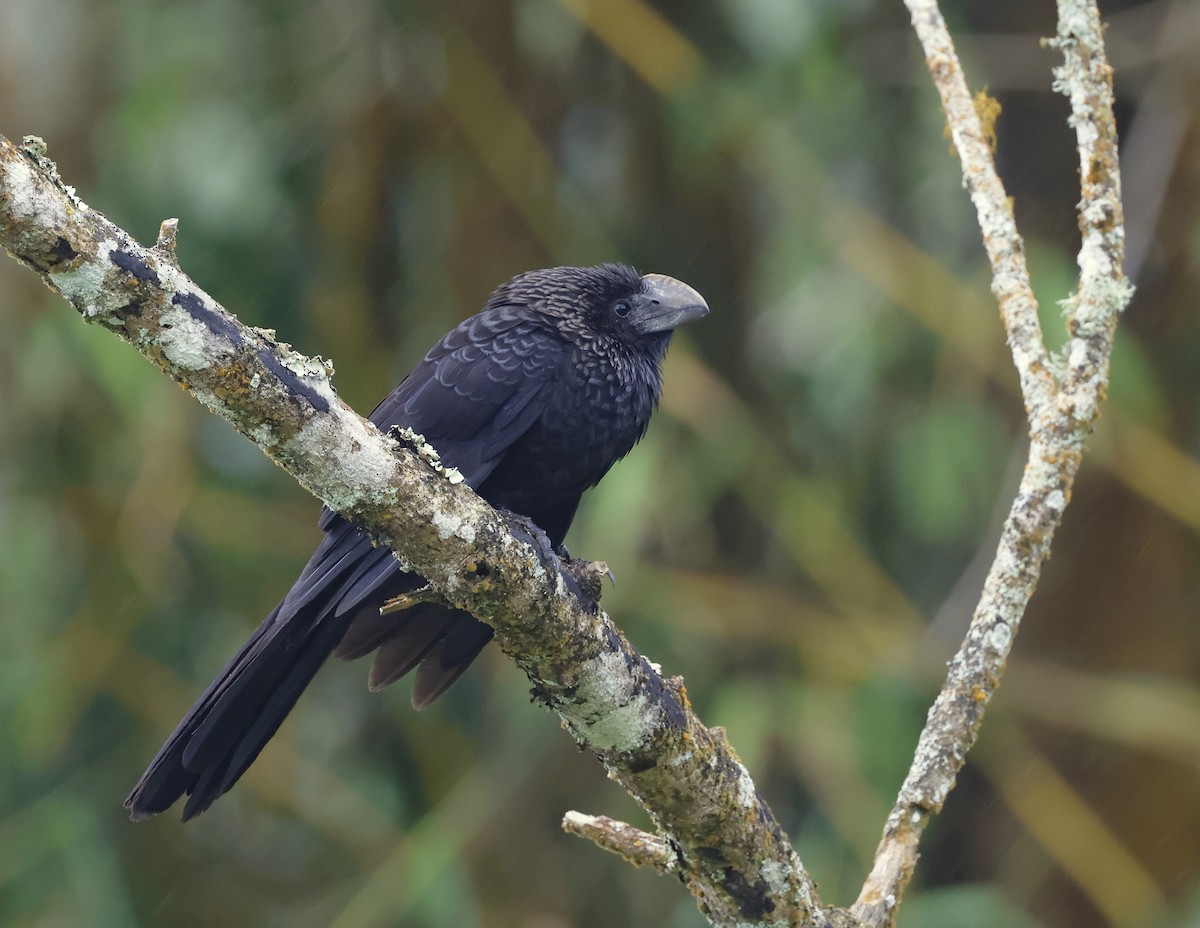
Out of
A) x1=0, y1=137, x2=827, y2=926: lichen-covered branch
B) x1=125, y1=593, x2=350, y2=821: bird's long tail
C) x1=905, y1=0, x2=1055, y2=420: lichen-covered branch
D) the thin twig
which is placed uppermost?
x1=905, y1=0, x2=1055, y2=420: lichen-covered branch

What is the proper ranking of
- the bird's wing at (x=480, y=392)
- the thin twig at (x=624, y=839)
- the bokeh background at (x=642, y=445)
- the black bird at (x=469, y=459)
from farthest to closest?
1. the bokeh background at (x=642, y=445)
2. the bird's wing at (x=480, y=392)
3. the black bird at (x=469, y=459)
4. the thin twig at (x=624, y=839)

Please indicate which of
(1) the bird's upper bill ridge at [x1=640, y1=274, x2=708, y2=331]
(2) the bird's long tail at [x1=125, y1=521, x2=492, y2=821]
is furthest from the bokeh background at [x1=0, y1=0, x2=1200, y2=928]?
(2) the bird's long tail at [x1=125, y1=521, x2=492, y2=821]

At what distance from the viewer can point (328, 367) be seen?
1.47 metres

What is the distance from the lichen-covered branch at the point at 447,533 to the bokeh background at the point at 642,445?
1.72 m

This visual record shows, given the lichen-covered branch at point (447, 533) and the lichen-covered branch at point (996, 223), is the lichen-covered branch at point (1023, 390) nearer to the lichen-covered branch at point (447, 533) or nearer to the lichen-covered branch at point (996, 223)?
the lichen-covered branch at point (996, 223)

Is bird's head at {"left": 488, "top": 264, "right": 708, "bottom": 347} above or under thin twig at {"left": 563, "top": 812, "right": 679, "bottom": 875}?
above

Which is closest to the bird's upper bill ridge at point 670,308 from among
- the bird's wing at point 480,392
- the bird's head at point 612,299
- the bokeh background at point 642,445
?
the bird's head at point 612,299

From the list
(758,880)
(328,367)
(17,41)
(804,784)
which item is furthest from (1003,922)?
(17,41)

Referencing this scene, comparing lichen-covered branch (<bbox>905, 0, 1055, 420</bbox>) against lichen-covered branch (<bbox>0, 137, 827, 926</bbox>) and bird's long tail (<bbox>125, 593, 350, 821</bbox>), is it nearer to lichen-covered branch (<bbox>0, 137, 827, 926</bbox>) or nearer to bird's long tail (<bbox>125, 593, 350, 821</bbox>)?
lichen-covered branch (<bbox>0, 137, 827, 926</bbox>)

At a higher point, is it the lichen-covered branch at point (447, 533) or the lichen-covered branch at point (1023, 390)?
the lichen-covered branch at point (1023, 390)

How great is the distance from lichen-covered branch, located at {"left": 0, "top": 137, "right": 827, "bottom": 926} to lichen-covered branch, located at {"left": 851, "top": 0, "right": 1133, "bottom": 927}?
0.70 feet

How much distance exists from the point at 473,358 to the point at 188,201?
5.87ft

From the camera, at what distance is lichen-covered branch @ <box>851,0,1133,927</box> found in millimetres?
1975

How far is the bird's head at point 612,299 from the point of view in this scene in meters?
2.71
